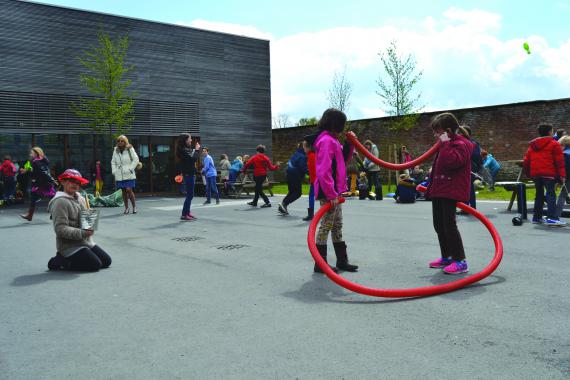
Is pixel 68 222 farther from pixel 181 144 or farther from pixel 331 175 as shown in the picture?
pixel 181 144

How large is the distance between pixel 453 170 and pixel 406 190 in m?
10.6

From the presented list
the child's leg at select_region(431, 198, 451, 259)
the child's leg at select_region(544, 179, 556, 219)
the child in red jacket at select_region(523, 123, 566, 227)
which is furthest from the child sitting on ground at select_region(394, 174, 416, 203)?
the child's leg at select_region(431, 198, 451, 259)

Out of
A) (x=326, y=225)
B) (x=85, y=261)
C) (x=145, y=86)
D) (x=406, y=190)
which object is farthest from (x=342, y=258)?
(x=145, y=86)

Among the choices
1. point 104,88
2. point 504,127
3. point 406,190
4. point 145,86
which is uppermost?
point 145,86

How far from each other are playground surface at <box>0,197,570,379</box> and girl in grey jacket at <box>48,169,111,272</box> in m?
0.19

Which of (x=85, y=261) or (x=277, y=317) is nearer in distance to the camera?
(x=277, y=317)

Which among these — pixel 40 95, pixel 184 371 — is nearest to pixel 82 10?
pixel 40 95

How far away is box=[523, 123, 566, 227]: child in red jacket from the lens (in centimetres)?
980

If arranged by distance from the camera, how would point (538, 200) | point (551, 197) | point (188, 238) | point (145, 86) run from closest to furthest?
point (188, 238) < point (551, 197) < point (538, 200) < point (145, 86)

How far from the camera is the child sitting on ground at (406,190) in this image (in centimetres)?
1628

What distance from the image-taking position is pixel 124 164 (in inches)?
552

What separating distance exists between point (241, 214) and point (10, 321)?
9.29m

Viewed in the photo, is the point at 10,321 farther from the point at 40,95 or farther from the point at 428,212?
the point at 40,95

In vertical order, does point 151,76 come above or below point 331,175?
above
